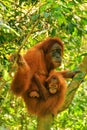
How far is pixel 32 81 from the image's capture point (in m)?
3.74

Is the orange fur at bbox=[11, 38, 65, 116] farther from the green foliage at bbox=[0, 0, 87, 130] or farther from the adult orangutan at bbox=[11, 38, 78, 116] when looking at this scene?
the green foliage at bbox=[0, 0, 87, 130]

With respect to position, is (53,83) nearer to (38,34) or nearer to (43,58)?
(43,58)

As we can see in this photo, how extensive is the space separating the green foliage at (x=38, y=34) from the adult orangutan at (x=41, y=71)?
129 millimetres

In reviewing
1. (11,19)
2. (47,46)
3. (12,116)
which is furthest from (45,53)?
(12,116)

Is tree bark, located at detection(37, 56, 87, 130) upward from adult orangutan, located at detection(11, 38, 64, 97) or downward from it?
downward

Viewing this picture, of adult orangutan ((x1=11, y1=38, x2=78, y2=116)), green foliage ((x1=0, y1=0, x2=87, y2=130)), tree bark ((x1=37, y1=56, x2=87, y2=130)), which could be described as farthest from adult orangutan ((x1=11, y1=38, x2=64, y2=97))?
tree bark ((x1=37, y1=56, x2=87, y2=130))

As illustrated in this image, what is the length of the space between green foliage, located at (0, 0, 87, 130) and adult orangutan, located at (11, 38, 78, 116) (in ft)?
0.42

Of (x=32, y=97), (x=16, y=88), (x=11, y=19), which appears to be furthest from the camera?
(x=32, y=97)

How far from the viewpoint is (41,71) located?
12.6 ft

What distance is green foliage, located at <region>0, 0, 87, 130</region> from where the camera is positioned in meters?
2.42

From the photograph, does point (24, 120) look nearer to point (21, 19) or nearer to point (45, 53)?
point (45, 53)

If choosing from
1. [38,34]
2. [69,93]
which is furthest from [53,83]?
[69,93]

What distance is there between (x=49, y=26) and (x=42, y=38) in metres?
0.82

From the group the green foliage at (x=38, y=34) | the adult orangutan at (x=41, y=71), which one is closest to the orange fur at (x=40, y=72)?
the adult orangutan at (x=41, y=71)
